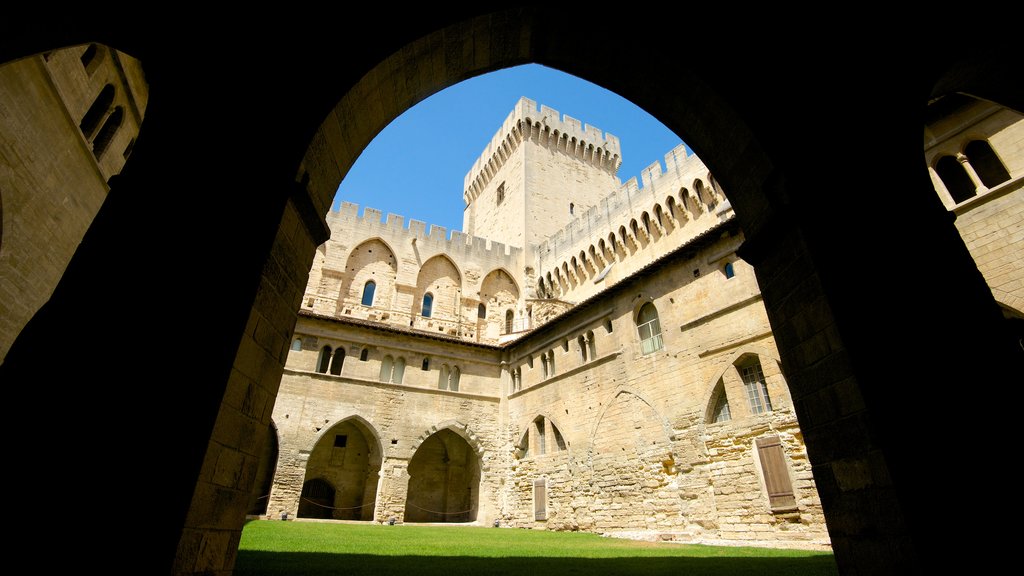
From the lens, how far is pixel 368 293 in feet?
85.6

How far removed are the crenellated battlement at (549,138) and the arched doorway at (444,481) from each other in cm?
2185

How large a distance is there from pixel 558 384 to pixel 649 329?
16.1ft

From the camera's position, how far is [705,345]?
1397 centimetres

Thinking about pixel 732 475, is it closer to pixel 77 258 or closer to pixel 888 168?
pixel 888 168

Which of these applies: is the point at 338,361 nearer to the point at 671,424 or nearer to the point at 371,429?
the point at 371,429

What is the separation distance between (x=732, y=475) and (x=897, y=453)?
35.4 ft

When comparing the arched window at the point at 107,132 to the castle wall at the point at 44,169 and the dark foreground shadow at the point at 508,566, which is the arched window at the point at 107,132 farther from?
the dark foreground shadow at the point at 508,566

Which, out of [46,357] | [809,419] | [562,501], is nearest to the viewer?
[46,357]

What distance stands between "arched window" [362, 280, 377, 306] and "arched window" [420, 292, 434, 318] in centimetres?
288

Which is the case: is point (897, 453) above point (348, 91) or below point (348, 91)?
below

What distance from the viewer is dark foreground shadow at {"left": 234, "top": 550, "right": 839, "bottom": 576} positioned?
6.07m

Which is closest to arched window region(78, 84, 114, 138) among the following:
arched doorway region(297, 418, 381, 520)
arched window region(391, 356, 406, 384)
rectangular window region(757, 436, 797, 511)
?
arched doorway region(297, 418, 381, 520)

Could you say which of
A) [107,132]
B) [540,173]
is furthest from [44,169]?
[540,173]

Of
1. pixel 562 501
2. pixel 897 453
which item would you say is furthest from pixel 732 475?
pixel 897 453
